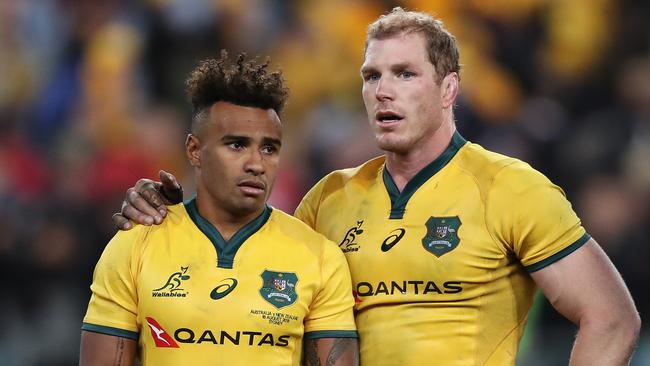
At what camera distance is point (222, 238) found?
4.12m

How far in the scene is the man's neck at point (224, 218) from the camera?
13.6ft

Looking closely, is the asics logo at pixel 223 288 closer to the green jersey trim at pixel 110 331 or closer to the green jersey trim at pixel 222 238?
the green jersey trim at pixel 222 238

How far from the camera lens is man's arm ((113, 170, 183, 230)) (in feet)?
13.6

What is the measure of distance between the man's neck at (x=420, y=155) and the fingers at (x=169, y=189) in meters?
0.83

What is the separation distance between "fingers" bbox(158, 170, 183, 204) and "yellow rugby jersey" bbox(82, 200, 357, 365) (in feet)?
0.66

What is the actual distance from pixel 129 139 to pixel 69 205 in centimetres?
71

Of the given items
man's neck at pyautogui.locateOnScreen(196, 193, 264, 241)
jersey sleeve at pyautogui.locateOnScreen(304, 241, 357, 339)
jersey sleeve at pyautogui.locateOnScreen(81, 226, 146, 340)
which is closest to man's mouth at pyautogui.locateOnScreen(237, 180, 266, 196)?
man's neck at pyautogui.locateOnScreen(196, 193, 264, 241)

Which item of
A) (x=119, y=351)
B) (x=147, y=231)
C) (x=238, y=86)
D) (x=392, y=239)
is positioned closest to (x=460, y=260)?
(x=392, y=239)

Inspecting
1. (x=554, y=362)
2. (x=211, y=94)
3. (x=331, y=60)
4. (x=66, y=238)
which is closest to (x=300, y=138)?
(x=331, y=60)

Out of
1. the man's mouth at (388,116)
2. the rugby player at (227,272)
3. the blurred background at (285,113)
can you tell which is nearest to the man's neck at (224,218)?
the rugby player at (227,272)

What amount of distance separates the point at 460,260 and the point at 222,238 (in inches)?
33.7

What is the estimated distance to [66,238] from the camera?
8.27m

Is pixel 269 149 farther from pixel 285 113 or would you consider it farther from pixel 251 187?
pixel 285 113

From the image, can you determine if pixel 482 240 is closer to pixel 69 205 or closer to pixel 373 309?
pixel 373 309
